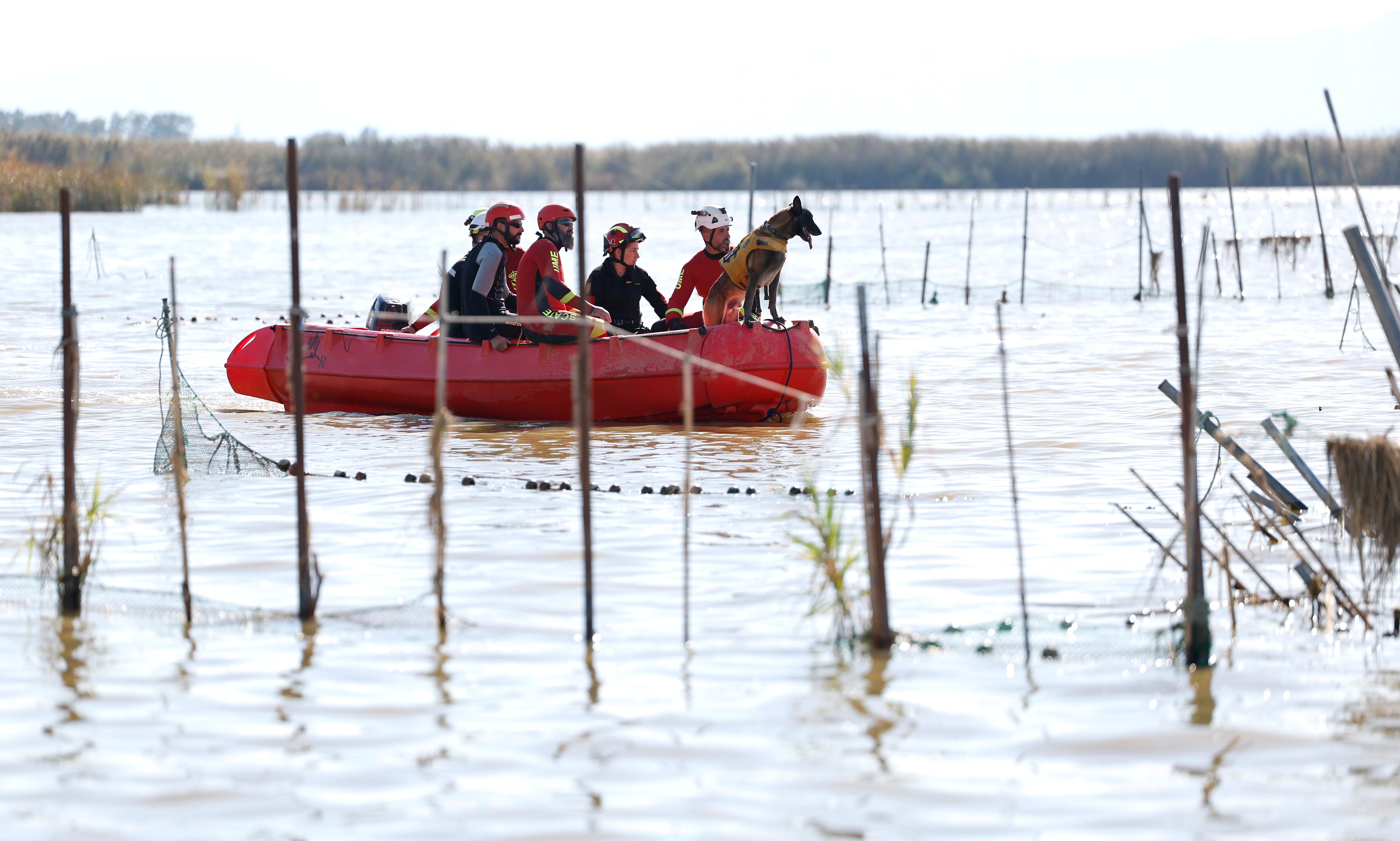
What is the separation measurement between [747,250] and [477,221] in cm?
203

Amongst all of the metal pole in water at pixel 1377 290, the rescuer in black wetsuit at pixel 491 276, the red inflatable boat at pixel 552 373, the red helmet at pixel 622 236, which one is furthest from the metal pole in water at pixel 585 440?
the red helmet at pixel 622 236

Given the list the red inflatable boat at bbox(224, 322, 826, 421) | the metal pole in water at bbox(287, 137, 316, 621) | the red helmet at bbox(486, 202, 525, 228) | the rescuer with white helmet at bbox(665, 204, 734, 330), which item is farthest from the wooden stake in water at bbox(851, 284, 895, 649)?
the rescuer with white helmet at bbox(665, 204, 734, 330)

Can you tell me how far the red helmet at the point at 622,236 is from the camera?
11297mm

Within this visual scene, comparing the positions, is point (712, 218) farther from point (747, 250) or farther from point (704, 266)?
point (747, 250)

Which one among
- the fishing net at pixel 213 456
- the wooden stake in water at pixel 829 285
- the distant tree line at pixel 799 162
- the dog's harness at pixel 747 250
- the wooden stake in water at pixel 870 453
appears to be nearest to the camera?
the wooden stake in water at pixel 870 453

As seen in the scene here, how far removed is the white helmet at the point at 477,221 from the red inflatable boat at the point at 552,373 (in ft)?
2.66

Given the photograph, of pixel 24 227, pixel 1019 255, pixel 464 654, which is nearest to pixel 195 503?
pixel 464 654

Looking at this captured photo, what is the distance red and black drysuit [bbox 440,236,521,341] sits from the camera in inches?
429

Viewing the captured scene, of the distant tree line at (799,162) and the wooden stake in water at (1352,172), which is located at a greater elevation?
the distant tree line at (799,162)

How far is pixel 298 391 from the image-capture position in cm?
568

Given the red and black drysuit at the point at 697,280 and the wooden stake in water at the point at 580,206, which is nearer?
the wooden stake in water at the point at 580,206

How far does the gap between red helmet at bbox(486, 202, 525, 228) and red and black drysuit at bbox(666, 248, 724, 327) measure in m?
1.27

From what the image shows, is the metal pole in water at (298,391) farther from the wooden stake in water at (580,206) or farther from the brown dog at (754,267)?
the brown dog at (754,267)

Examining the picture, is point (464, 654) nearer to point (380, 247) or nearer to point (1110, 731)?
point (1110, 731)
